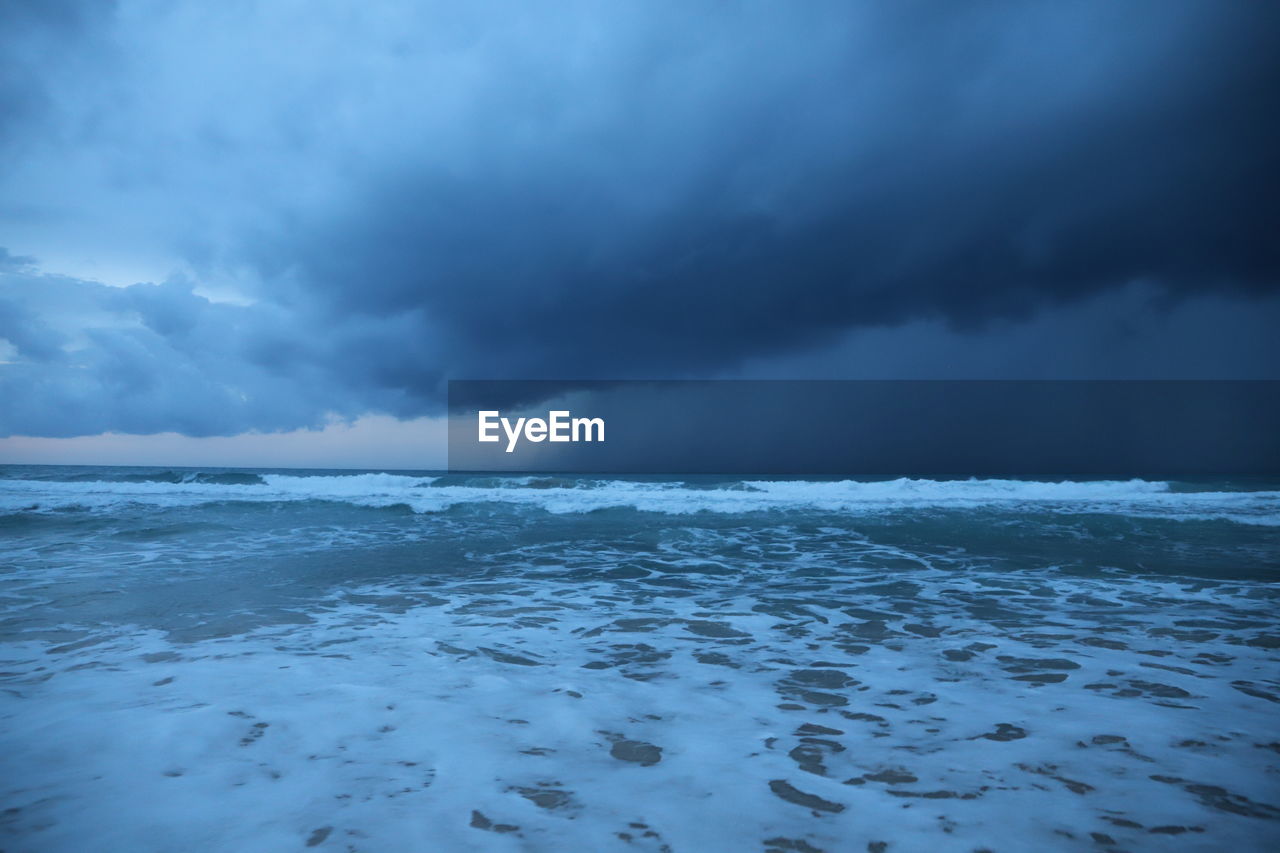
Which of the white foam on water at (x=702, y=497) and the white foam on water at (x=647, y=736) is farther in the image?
the white foam on water at (x=702, y=497)

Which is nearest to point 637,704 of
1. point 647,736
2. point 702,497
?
point 647,736

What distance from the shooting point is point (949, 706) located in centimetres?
370

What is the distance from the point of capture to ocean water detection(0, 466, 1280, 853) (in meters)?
2.51

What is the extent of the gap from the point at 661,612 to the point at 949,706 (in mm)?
3135

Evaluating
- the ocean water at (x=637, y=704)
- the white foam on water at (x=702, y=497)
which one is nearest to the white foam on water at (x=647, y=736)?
the ocean water at (x=637, y=704)

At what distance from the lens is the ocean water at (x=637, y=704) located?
99.0 inches

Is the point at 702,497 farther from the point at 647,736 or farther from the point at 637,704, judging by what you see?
the point at 647,736

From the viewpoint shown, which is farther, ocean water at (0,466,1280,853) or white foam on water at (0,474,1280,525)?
white foam on water at (0,474,1280,525)

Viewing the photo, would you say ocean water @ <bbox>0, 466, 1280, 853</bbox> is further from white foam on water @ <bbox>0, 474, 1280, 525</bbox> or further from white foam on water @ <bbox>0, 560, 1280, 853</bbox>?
white foam on water @ <bbox>0, 474, 1280, 525</bbox>

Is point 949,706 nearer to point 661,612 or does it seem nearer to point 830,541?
point 661,612

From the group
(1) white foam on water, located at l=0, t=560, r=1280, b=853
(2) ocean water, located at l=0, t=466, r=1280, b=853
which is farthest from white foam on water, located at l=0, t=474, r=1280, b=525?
(1) white foam on water, located at l=0, t=560, r=1280, b=853

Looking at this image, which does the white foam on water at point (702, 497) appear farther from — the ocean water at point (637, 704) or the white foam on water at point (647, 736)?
the white foam on water at point (647, 736)

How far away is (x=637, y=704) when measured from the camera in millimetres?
3787

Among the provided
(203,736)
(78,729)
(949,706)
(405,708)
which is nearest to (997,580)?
(949,706)
